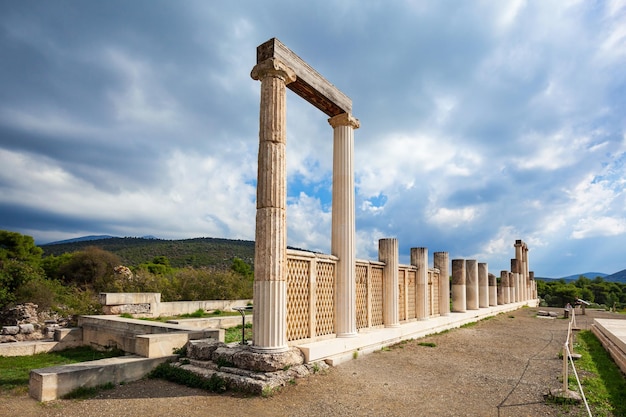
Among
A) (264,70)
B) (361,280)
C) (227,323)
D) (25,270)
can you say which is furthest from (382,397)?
(25,270)

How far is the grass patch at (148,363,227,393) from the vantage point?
7.30 m

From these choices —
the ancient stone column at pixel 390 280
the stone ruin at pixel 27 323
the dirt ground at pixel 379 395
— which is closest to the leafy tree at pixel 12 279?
the stone ruin at pixel 27 323

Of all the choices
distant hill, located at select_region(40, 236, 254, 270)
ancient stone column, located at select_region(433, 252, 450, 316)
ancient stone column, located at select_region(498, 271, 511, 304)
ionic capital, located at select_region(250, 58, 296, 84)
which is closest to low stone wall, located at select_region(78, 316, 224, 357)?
ionic capital, located at select_region(250, 58, 296, 84)

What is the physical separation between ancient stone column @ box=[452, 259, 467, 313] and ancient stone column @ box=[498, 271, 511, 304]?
10443 mm

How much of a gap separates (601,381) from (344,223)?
251 inches

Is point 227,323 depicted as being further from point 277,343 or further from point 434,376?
point 434,376

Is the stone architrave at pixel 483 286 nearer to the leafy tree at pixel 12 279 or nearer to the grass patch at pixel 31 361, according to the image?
the grass patch at pixel 31 361

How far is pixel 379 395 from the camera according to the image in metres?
7.00

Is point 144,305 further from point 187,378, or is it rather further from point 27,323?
point 187,378

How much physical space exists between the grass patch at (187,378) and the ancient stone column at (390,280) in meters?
6.57

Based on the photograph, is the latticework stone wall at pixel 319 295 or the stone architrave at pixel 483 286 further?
the stone architrave at pixel 483 286

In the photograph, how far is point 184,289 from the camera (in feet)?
72.2

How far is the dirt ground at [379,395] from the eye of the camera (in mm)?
6164

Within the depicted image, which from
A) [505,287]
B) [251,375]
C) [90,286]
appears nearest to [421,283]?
[251,375]
